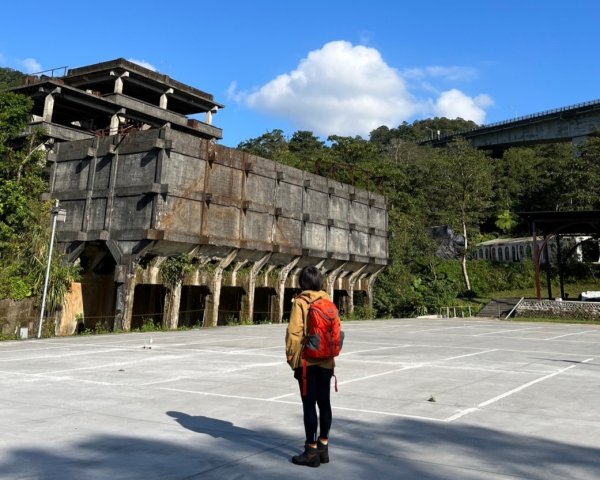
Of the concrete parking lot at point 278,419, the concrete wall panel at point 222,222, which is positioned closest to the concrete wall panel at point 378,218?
the concrete wall panel at point 222,222

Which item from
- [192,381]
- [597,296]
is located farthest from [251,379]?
[597,296]

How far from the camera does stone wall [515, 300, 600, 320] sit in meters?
38.3

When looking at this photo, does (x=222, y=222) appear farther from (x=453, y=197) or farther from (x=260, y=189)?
(x=453, y=197)

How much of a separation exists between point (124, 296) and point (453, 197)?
4093cm

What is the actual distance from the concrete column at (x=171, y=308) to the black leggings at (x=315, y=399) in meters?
21.2

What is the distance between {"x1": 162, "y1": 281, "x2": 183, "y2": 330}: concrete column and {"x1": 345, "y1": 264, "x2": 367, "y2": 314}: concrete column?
1579 centimetres

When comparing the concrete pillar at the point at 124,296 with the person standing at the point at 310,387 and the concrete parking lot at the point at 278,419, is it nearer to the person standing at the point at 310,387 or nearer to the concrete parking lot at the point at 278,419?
the concrete parking lot at the point at 278,419

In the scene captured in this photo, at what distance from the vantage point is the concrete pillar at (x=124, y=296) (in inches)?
931

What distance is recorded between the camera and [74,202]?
26.5 m

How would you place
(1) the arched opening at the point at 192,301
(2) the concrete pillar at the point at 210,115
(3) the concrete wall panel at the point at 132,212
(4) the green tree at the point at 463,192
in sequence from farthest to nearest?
(4) the green tree at the point at 463,192 → (2) the concrete pillar at the point at 210,115 → (1) the arched opening at the point at 192,301 → (3) the concrete wall panel at the point at 132,212

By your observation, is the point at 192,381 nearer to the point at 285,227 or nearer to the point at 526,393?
the point at 526,393

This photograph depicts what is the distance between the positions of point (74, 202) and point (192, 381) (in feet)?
66.2

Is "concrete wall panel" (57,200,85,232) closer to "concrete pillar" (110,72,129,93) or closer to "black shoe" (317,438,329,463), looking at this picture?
"concrete pillar" (110,72,129,93)

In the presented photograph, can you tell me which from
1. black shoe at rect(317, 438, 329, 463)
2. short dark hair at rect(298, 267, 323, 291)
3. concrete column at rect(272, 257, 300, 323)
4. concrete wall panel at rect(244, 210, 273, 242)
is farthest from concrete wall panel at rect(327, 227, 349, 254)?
black shoe at rect(317, 438, 329, 463)
